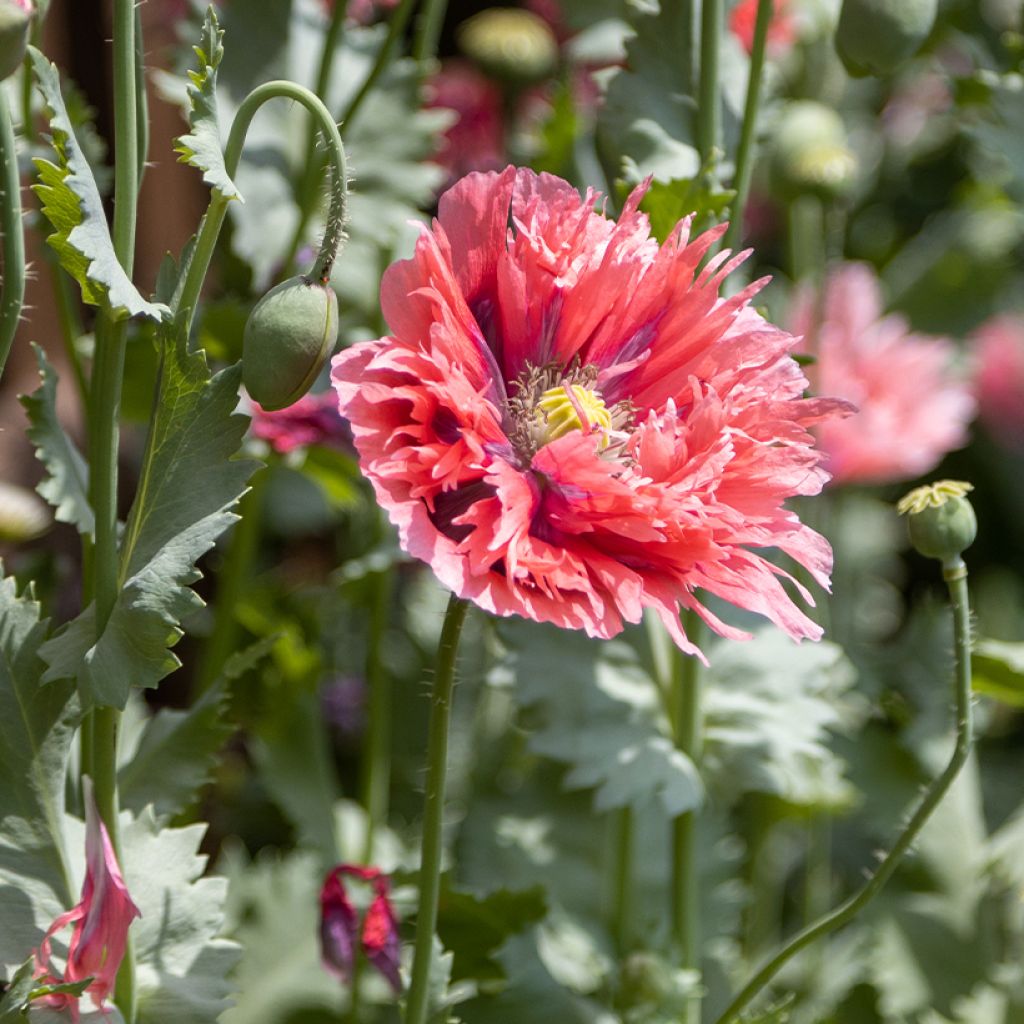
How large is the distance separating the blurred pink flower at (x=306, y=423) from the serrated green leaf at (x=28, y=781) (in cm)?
31

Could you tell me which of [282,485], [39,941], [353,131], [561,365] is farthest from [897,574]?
[39,941]

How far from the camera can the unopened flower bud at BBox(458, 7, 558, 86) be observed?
3.87 feet

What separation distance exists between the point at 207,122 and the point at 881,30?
366mm

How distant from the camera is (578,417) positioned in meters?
0.54

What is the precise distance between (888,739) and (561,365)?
586mm

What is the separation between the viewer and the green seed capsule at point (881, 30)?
70 cm

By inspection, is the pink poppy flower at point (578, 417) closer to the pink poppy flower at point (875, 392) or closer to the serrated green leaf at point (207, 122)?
the serrated green leaf at point (207, 122)

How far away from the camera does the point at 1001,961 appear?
3.04 feet

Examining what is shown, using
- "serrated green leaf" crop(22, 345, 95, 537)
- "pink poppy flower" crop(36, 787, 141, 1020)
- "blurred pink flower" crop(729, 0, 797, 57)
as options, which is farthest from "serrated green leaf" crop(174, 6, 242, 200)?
"blurred pink flower" crop(729, 0, 797, 57)

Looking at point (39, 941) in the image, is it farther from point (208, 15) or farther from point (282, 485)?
point (282, 485)

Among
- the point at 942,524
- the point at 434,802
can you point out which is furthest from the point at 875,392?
the point at 434,802

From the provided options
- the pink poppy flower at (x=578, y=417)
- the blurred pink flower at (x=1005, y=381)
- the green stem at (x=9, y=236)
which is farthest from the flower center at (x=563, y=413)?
the blurred pink flower at (x=1005, y=381)

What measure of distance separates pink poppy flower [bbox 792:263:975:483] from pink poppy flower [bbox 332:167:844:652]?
642 millimetres

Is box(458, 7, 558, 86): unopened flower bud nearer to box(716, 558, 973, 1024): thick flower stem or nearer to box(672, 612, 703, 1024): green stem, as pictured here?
box(672, 612, 703, 1024): green stem
